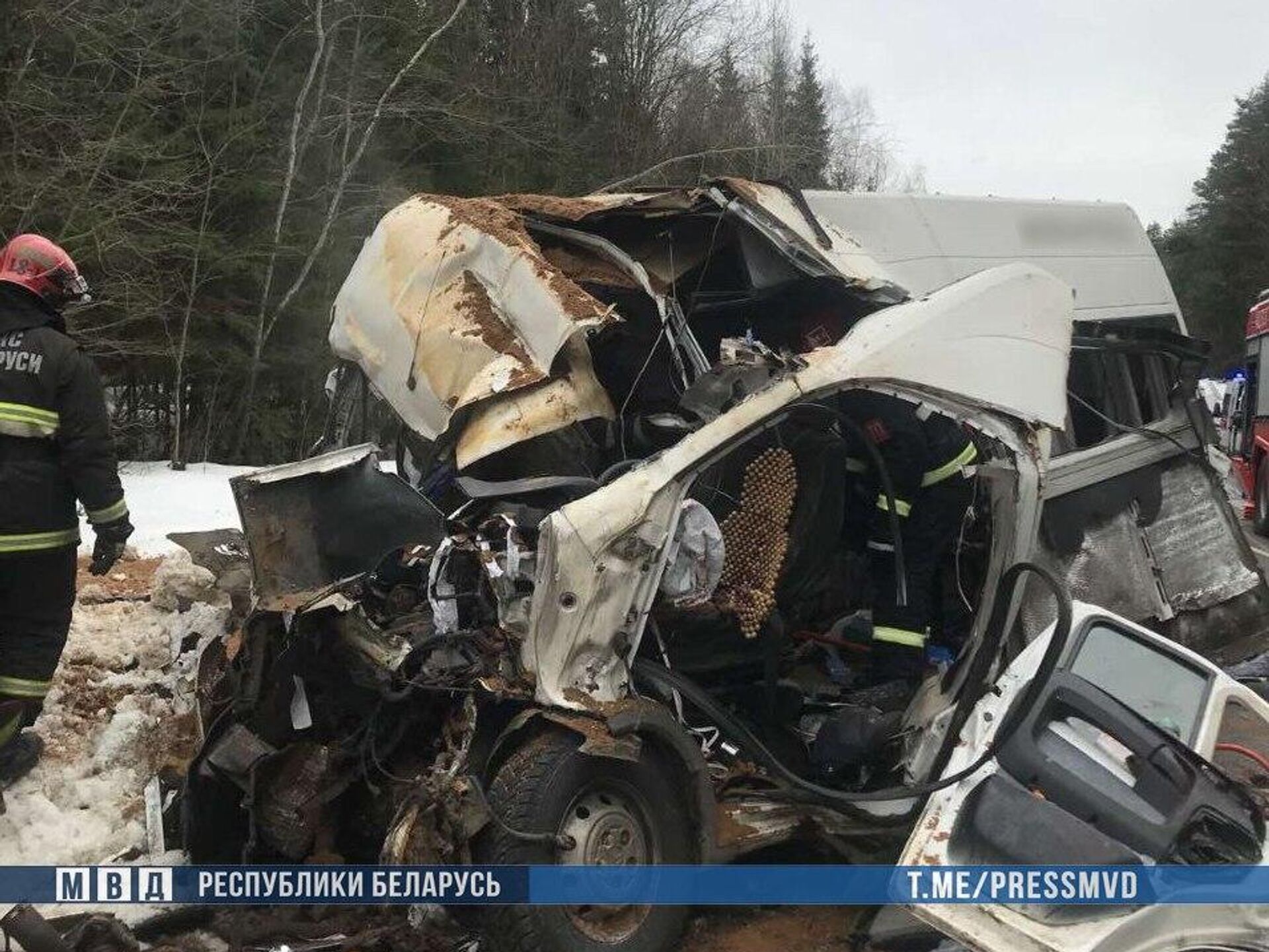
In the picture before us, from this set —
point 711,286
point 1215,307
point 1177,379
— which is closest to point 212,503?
point 711,286

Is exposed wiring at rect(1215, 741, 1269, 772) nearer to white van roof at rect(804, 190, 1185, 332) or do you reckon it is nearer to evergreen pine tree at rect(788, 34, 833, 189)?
white van roof at rect(804, 190, 1185, 332)

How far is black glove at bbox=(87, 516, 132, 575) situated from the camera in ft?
11.9

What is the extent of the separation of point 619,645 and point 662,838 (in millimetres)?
543

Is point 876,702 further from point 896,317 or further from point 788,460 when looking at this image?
point 896,317

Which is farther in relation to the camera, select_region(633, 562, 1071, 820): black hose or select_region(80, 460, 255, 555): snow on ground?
→ select_region(80, 460, 255, 555): snow on ground

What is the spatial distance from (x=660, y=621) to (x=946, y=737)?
92cm

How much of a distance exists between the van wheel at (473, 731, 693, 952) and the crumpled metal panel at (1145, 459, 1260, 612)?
2603 mm

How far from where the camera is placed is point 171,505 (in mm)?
9695

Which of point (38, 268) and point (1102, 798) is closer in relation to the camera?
point (1102, 798)

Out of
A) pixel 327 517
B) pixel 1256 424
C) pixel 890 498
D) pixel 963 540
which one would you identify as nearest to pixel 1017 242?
pixel 963 540

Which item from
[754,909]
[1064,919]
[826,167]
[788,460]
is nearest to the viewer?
[1064,919]

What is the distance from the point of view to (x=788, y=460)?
357 centimetres

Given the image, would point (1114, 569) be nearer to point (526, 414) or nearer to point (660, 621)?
point (660, 621)

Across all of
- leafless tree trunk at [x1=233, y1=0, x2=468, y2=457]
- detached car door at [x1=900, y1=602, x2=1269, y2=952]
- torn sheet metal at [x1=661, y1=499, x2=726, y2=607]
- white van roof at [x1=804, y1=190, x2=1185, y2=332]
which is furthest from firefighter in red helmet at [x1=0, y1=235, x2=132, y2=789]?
leafless tree trunk at [x1=233, y1=0, x2=468, y2=457]
